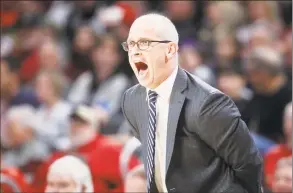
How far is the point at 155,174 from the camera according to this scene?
2941mm

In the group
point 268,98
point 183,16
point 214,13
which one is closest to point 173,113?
point 268,98

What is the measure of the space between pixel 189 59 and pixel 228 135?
3885 millimetres

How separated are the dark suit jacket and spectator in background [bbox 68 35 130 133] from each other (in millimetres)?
3578

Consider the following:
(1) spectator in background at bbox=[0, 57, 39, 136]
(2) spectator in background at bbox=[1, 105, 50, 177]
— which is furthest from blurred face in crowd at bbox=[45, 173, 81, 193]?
(1) spectator in background at bbox=[0, 57, 39, 136]

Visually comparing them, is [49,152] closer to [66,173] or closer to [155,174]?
[66,173]

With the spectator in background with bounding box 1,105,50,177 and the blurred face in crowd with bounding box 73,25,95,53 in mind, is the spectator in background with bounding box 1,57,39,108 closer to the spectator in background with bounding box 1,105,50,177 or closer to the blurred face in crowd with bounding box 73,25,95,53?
the blurred face in crowd with bounding box 73,25,95,53

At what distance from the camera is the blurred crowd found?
5.04 meters

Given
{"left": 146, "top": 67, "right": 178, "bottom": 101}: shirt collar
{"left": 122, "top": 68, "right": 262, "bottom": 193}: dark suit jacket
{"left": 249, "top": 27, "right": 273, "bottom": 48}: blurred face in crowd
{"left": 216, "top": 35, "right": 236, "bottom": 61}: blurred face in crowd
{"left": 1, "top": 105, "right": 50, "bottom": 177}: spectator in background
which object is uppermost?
{"left": 146, "top": 67, "right": 178, "bottom": 101}: shirt collar

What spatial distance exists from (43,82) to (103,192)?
2.50 meters

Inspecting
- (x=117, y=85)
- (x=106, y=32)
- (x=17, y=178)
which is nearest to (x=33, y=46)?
(x=106, y=32)

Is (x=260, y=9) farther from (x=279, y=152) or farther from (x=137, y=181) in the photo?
(x=137, y=181)

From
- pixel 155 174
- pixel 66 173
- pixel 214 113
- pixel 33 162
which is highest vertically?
pixel 214 113

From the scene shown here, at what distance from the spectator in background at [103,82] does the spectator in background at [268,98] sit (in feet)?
3.93

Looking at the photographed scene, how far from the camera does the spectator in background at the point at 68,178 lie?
4027mm
